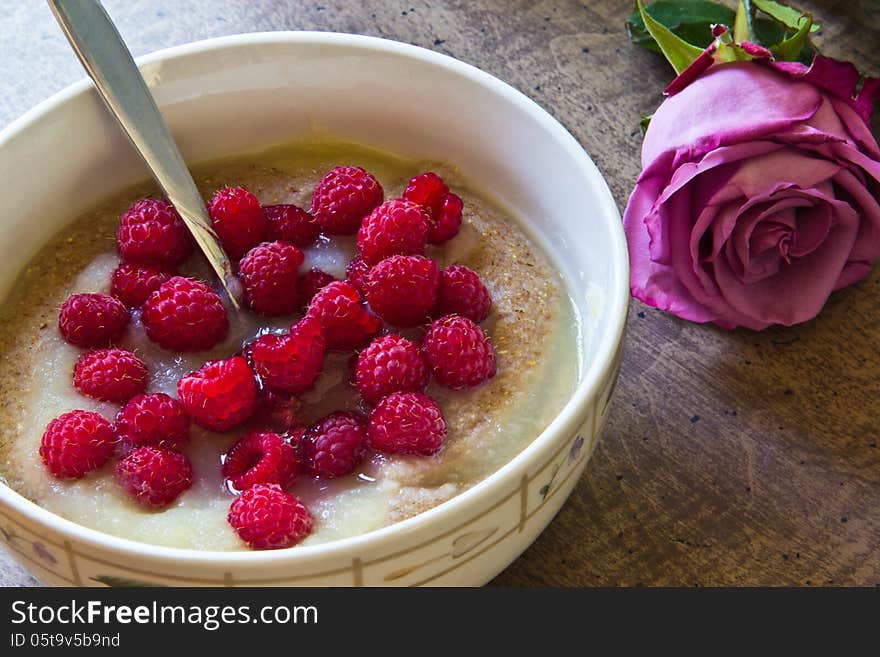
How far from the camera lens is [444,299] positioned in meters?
1.03

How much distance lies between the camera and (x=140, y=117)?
1.07 meters

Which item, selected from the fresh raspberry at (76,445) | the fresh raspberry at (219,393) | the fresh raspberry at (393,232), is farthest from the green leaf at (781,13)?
the fresh raspberry at (76,445)

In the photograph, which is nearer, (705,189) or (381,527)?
(381,527)

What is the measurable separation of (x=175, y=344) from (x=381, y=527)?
26 cm

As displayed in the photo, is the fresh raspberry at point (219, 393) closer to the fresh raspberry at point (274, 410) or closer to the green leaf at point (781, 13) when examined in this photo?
the fresh raspberry at point (274, 410)

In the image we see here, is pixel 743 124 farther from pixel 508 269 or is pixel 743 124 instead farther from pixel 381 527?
pixel 381 527

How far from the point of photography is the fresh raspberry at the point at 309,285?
106 cm

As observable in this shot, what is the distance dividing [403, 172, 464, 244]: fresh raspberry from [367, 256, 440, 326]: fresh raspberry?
0.09 meters

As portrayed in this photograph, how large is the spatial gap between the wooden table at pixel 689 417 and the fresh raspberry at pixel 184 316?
24 centimetres

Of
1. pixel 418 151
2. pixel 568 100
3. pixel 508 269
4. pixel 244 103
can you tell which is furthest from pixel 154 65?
pixel 568 100

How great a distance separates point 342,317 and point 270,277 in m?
0.08

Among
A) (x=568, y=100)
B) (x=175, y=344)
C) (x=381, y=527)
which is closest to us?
(x=381, y=527)

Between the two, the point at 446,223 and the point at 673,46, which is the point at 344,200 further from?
the point at 673,46

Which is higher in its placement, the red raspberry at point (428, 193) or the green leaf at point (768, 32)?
the red raspberry at point (428, 193)
